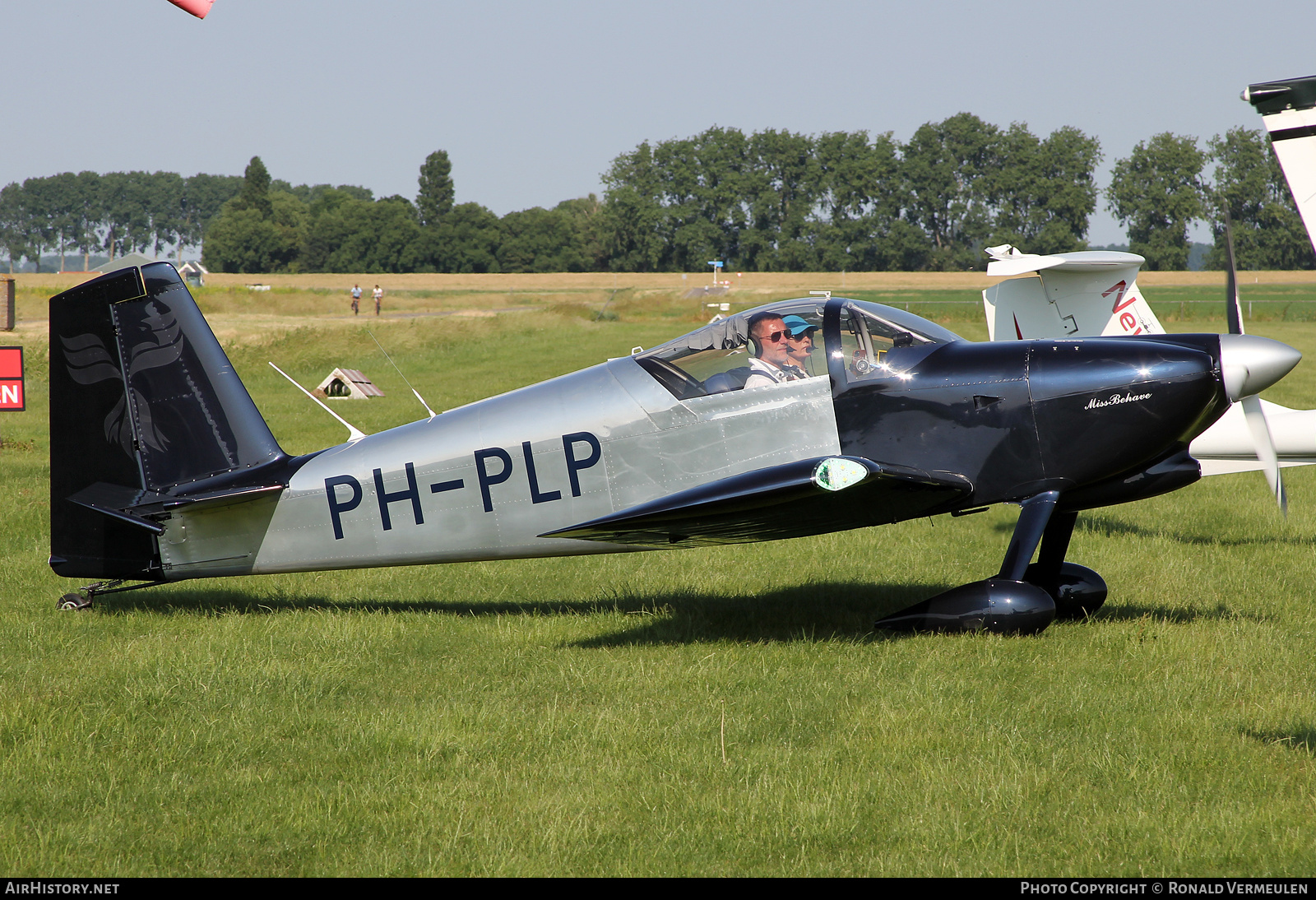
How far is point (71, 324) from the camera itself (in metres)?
7.46

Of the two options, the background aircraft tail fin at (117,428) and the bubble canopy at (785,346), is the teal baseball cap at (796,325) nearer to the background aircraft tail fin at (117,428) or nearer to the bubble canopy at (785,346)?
the bubble canopy at (785,346)

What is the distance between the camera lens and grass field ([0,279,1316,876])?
13.6 feet

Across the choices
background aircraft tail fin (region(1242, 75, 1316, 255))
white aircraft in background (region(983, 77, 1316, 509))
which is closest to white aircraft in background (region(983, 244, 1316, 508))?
white aircraft in background (region(983, 77, 1316, 509))

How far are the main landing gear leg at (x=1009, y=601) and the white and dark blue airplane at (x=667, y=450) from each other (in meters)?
0.01

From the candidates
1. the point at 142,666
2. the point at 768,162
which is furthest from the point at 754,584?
the point at 768,162

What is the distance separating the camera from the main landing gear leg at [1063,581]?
7.45m

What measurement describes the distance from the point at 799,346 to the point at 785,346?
0.09m

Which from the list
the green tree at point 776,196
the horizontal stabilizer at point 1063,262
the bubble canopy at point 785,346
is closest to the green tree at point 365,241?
the green tree at point 776,196

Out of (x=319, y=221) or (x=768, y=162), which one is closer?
(x=768, y=162)

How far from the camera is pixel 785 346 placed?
7000 mm

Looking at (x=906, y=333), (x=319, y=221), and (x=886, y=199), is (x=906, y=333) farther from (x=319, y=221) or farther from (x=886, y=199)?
(x=319, y=221)

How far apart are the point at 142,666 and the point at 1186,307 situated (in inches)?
2442

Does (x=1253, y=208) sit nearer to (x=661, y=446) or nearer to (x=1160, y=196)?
(x=1160, y=196)

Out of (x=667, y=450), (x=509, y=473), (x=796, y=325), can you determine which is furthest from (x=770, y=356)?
(x=509, y=473)
